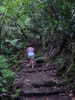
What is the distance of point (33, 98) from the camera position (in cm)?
645

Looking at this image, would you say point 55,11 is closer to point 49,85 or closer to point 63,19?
point 63,19

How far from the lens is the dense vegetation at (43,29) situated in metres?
8.09

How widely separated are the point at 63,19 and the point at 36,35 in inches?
404

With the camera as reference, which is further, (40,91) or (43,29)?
(43,29)

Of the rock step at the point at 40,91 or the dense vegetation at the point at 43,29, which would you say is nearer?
the rock step at the point at 40,91

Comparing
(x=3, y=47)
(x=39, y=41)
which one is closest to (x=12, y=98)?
(x=3, y=47)

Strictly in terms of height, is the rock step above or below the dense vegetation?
below

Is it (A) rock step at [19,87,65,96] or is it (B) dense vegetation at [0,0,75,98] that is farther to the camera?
(B) dense vegetation at [0,0,75,98]

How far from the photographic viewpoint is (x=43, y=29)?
15.1 meters

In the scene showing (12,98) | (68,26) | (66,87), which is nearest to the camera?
(12,98)

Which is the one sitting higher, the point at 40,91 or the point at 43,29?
the point at 43,29

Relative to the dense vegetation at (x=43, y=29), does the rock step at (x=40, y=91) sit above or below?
below

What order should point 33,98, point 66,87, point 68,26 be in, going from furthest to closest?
point 68,26, point 66,87, point 33,98

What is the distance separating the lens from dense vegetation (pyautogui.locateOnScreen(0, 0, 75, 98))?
8.09m
